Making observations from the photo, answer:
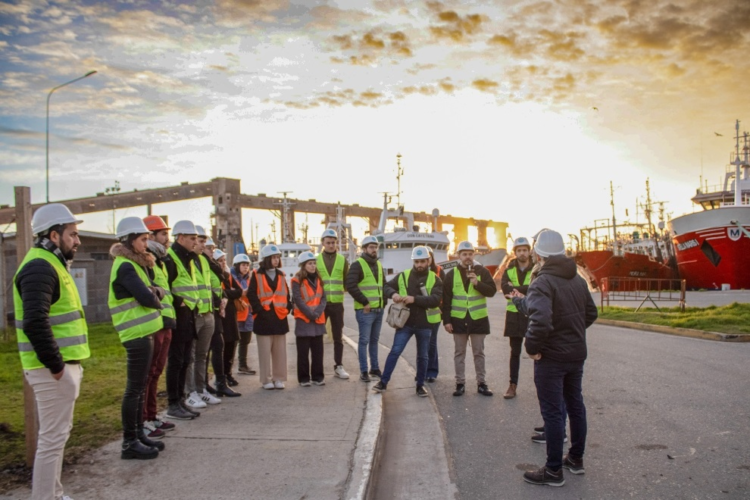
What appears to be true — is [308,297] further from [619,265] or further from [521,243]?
[619,265]

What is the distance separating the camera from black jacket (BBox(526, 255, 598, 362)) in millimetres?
4504

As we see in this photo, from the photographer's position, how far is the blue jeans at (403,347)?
7.57m

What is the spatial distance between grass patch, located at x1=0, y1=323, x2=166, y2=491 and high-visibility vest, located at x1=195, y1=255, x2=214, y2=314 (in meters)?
1.30

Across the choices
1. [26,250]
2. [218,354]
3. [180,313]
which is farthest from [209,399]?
[26,250]

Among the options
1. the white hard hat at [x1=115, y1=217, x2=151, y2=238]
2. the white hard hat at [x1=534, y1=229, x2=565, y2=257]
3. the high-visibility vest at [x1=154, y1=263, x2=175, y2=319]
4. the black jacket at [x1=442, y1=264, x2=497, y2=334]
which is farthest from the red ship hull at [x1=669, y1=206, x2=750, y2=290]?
the white hard hat at [x1=115, y1=217, x2=151, y2=238]

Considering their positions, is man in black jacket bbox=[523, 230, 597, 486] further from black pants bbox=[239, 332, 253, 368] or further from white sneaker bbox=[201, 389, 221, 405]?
black pants bbox=[239, 332, 253, 368]

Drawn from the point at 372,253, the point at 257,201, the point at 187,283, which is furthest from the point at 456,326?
the point at 257,201

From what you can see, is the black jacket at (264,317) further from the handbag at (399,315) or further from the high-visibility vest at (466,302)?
the high-visibility vest at (466,302)

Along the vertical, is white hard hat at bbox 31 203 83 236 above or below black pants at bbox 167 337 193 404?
above

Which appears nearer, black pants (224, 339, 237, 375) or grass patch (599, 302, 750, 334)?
black pants (224, 339, 237, 375)

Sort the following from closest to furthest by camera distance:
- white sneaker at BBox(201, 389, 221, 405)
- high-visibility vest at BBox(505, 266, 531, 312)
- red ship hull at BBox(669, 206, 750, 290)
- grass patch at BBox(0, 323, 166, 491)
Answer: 1. grass patch at BBox(0, 323, 166, 491)
2. white sneaker at BBox(201, 389, 221, 405)
3. high-visibility vest at BBox(505, 266, 531, 312)
4. red ship hull at BBox(669, 206, 750, 290)

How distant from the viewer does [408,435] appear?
19.6 feet

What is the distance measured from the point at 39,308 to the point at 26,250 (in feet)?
4.06

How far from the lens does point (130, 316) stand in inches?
198
